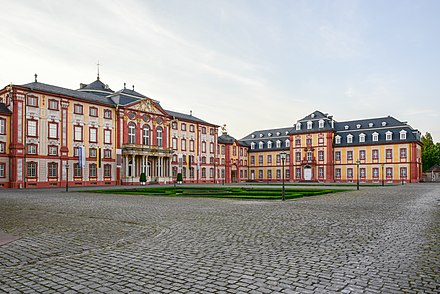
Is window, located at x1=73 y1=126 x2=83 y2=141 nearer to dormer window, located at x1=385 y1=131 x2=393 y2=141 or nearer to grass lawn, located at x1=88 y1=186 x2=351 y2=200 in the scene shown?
grass lawn, located at x1=88 y1=186 x2=351 y2=200

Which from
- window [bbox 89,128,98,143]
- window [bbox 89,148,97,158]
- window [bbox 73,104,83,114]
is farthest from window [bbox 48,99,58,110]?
window [bbox 89,148,97,158]

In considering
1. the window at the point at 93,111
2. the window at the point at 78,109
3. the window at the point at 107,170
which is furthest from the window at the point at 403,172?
the window at the point at 78,109

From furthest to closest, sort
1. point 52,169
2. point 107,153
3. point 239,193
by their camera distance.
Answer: point 107,153 < point 52,169 < point 239,193

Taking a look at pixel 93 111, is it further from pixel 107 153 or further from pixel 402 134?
pixel 402 134

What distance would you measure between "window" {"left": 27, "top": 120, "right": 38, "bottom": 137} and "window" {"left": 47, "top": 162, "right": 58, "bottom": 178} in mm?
4079

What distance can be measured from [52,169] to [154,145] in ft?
56.0

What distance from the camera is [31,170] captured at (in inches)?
1667

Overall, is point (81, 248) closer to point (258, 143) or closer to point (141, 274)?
point (141, 274)

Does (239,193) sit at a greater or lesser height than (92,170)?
lesser

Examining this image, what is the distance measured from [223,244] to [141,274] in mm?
2727

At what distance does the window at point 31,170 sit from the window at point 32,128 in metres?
3.47

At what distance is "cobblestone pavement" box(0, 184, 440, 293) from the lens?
539 cm

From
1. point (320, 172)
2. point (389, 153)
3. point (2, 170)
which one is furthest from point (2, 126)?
point (389, 153)

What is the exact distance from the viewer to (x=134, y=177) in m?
53.2
